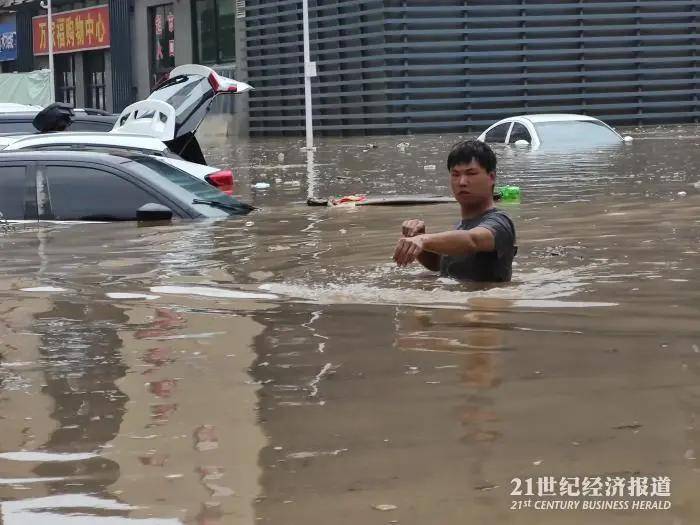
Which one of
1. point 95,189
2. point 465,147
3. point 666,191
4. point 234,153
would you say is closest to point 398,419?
point 465,147

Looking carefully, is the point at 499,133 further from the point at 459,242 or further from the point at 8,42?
the point at 8,42

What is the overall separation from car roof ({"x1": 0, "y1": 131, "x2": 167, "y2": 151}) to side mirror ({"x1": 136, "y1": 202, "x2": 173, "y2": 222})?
1.64 metres

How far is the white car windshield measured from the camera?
79.9ft

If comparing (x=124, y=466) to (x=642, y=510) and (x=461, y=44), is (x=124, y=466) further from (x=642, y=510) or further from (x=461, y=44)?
(x=461, y=44)

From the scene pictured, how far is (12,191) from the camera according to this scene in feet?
38.1

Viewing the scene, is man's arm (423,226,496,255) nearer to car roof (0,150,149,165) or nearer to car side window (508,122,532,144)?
car roof (0,150,149,165)

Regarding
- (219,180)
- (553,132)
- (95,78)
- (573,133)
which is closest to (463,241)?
(219,180)

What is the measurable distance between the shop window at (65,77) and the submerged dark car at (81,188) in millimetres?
47239

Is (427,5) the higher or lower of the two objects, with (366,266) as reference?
higher

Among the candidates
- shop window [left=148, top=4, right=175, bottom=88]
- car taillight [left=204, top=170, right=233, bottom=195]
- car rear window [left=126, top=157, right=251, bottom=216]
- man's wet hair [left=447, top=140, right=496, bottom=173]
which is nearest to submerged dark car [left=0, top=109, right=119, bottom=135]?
car taillight [left=204, top=170, right=233, bottom=195]

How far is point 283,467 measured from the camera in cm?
419

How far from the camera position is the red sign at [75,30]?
53.9 meters

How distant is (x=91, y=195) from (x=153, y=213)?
0.72 m

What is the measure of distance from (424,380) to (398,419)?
2.10 ft
